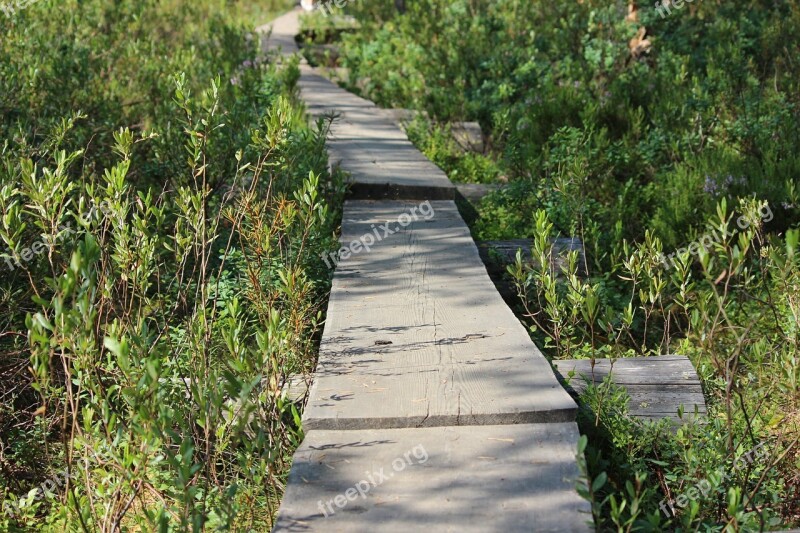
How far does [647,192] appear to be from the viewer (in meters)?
6.24

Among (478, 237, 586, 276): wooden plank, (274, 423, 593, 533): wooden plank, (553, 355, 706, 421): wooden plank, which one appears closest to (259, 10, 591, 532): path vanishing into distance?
(274, 423, 593, 533): wooden plank

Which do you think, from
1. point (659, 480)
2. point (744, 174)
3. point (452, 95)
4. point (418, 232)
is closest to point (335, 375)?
point (659, 480)

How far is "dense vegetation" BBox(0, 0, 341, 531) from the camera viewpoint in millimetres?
2713

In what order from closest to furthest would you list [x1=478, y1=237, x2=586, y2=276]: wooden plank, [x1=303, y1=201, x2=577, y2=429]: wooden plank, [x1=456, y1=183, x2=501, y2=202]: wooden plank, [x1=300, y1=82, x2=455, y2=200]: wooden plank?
[x1=303, y1=201, x2=577, y2=429]: wooden plank, [x1=478, y1=237, x2=586, y2=276]: wooden plank, [x1=300, y1=82, x2=455, y2=200]: wooden plank, [x1=456, y1=183, x2=501, y2=202]: wooden plank

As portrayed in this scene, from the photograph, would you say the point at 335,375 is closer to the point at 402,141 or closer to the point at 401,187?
the point at 401,187

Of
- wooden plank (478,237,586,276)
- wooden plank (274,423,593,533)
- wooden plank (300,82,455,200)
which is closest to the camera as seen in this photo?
wooden plank (274,423,593,533)

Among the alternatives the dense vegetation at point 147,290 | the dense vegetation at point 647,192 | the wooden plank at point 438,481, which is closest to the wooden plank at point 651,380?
the dense vegetation at point 647,192

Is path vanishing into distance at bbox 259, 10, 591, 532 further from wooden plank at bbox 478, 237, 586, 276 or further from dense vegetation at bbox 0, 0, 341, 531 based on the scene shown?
wooden plank at bbox 478, 237, 586, 276

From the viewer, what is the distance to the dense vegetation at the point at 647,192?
3225 millimetres

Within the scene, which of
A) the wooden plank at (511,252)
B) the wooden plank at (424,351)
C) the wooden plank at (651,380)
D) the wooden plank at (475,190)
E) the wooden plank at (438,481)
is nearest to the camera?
the wooden plank at (438,481)

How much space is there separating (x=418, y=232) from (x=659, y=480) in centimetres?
231

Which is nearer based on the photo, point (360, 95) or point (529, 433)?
point (529, 433)

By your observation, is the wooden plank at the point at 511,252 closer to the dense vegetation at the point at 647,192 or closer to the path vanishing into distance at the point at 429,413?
the dense vegetation at the point at 647,192

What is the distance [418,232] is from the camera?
527 cm
